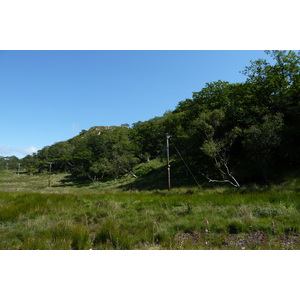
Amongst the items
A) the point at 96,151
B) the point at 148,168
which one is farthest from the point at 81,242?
the point at 96,151

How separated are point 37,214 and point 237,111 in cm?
2570

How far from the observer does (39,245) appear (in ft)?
14.7

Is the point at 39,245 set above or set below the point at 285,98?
below

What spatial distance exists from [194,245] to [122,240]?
194 cm

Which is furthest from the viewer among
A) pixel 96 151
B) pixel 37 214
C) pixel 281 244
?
pixel 96 151

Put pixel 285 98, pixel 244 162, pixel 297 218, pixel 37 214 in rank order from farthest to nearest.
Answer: pixel 244 162 < pixel 285 98 < pixel 37 214 < pixel 297 218

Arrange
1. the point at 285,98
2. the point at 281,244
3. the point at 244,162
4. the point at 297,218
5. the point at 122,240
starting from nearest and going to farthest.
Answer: the point at 281,244 < the point at 122,240 < the point at 297,218 < the point at 285,98 < the point at 244,162

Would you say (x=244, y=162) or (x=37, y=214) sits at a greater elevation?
(x=244, y=162)

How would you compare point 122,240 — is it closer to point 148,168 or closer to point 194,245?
point 194,245

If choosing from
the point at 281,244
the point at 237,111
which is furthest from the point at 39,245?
the point at 237,111

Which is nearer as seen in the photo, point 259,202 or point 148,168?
point 259,202

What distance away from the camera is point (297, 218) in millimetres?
5875

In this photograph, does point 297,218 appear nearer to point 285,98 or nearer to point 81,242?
point 81,242

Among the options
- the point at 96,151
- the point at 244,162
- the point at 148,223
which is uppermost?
the point at 96,151
